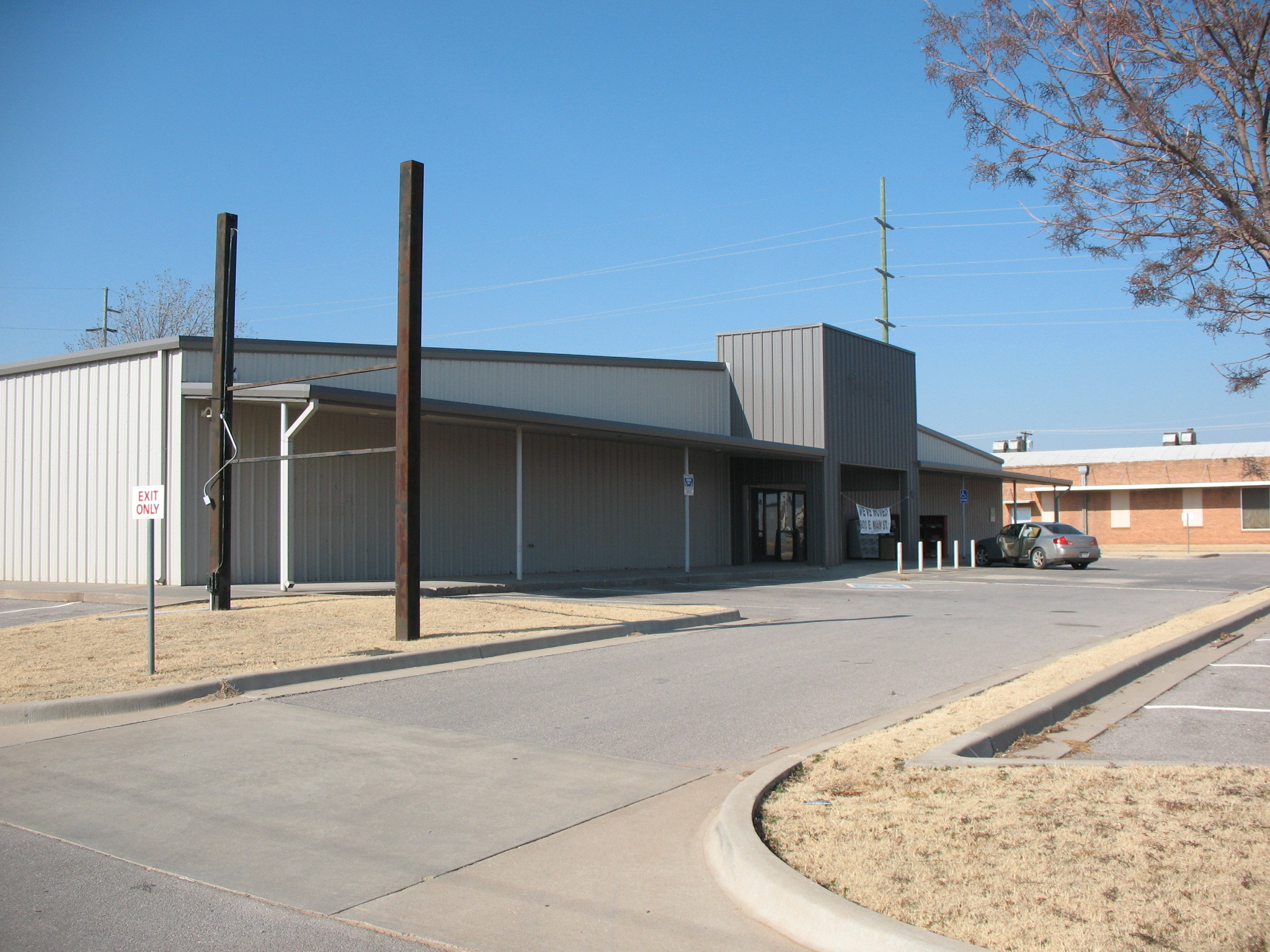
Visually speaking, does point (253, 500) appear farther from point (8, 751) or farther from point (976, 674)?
point (976, 674)

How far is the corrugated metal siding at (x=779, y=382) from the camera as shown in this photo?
29.3 meters

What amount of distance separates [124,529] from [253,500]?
242 centimetres

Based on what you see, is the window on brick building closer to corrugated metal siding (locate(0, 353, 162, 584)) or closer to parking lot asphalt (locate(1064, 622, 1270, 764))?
parking lot asphalt (locate(1064, 622, 1270, 764))

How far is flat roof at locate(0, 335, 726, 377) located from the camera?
1875cm

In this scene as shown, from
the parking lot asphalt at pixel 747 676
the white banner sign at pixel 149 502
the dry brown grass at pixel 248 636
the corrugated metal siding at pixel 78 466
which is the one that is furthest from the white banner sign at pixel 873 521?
the white banner sign at pixel 149 502

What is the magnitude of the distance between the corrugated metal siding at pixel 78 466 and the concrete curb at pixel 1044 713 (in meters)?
15.8

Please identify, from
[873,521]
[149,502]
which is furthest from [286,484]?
[873,521]

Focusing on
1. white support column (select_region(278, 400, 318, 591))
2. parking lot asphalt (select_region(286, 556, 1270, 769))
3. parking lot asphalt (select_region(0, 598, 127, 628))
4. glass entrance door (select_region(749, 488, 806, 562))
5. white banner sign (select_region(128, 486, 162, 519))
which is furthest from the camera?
glass entrance door (select_region(749, 488, 806, 562))

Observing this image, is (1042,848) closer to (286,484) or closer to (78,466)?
(286,484)

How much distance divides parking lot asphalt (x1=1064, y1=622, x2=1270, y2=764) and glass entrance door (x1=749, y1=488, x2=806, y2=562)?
68.2ft

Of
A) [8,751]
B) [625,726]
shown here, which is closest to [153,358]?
[8,751]

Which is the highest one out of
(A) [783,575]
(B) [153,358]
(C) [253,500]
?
(B) [153,358]

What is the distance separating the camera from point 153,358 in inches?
749

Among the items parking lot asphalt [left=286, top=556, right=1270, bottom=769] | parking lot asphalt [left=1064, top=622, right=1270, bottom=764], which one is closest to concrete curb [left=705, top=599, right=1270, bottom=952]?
parking lot asphalt [left=1064, top=622, right=1270, bottom=764]
